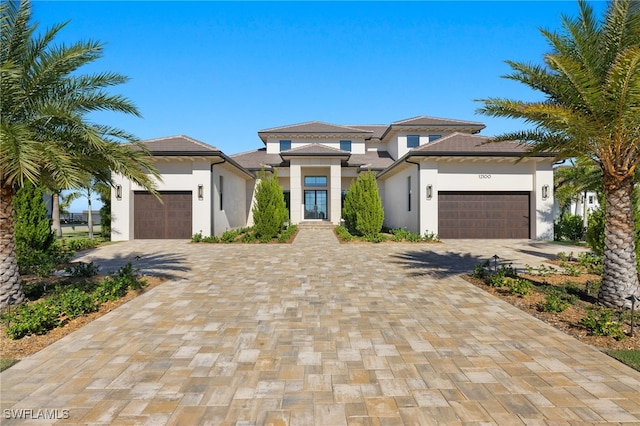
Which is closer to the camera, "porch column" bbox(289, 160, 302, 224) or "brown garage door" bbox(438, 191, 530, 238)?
"brown garage door" bbox(438, 191, 530, 238)

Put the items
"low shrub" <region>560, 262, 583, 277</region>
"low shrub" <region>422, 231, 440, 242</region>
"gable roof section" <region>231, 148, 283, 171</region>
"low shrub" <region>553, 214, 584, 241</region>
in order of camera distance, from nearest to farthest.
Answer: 1. "low shrub" <region>560, 262, 583, 277</region>
2. "low shrub" <region>422, 231, 440, 242</region>
3. "low shrub" <region>553, 214, 584, 241</region>
4. "gable roof section" <region>231, 148, 283, 171</region>

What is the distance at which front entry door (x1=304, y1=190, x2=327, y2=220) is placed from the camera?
1134 inches

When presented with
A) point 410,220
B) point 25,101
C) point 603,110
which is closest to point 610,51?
point 603,110

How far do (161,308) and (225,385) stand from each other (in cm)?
369

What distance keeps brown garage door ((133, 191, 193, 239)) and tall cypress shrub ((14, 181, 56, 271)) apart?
632 cm

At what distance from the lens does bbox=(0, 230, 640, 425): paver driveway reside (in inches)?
142

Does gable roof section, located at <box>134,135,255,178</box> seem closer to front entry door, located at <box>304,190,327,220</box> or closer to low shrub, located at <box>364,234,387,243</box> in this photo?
low shrub, located at <box>364,234,387,243</box>

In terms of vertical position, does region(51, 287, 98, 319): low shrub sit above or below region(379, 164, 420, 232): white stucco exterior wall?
below

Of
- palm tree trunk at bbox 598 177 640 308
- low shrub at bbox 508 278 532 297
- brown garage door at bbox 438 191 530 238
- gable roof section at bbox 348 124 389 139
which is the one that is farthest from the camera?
gable roof section at bbox 348 124 389 139

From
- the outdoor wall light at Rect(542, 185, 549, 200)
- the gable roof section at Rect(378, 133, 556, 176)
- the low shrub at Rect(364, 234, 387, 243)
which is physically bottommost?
the low shrub at Rect(364, 234, 387, 243)

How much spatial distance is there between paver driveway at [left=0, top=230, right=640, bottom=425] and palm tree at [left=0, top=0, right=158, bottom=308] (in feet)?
8.91

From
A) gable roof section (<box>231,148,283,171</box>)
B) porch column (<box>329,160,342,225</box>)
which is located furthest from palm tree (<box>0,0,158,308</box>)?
gable roof section (<box>231,148,283,171</box>)

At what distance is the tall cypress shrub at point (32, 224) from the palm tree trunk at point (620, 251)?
15.7 metres

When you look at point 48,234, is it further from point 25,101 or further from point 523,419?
point 523,419
